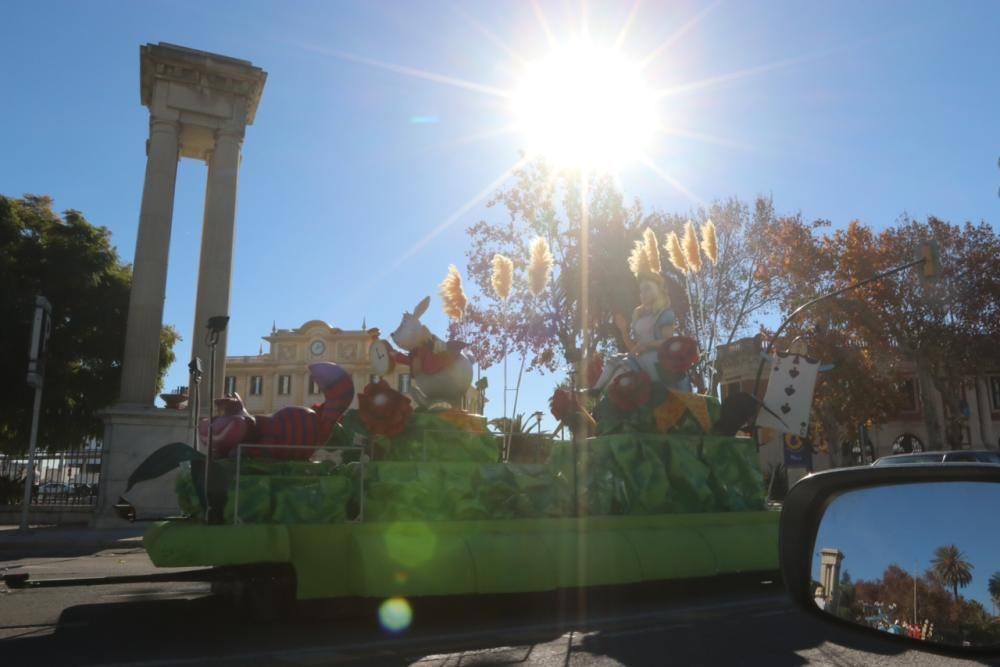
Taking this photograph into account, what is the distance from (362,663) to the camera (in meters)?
5.66

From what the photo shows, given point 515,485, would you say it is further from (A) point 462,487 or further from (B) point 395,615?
(B) point 395,615

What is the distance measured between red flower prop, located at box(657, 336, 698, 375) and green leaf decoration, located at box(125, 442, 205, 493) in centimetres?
527

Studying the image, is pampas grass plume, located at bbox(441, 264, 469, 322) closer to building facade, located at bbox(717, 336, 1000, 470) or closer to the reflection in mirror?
the reflection in mirror

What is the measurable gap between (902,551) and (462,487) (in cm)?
621

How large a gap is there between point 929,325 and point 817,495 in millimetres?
30132

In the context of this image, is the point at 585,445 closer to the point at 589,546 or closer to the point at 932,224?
the point at 589,546

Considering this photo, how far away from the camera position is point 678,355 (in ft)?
30.8

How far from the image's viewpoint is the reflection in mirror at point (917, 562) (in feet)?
5.84

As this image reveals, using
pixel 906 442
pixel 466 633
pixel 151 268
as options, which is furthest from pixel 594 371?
pixel 906 442

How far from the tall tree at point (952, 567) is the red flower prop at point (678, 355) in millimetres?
7582

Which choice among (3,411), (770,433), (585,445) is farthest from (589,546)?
(3,411)

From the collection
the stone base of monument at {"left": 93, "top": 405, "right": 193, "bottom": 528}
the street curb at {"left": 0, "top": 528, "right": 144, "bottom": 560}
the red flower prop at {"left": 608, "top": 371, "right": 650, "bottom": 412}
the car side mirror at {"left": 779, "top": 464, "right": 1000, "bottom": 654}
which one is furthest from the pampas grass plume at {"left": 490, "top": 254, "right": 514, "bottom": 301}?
the stone base of monument at {"left": 93, "top": 405, "right": 193, "bottom": 528}

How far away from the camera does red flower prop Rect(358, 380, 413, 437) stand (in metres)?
8.12

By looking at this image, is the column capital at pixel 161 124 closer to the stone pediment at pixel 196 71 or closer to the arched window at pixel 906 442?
the stone pediment at pixel 196 71
